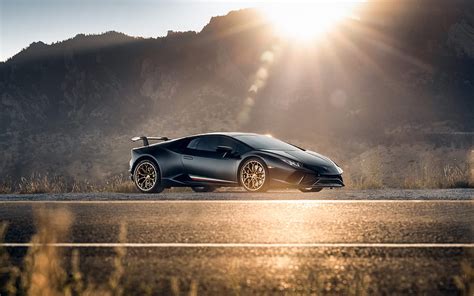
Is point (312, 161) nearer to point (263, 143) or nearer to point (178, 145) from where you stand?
point (263, 143)

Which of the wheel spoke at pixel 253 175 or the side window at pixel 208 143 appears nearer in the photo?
the wheel spoke at pixel 253 175

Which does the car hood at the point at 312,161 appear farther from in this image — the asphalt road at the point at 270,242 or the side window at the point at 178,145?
the asphalt road at the point at 270,242

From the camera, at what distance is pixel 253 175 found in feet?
48.8

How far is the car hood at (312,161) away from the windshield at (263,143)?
43 centimetres

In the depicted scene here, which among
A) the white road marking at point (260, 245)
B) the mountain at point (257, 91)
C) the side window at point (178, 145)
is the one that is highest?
the mountain at point (257, 91)

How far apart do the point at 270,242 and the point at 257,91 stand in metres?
56.7

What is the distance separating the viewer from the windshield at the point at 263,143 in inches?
613

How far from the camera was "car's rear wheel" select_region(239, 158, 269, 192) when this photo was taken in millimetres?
14703

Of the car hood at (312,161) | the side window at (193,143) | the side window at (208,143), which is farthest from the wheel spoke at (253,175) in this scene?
the side window at (193,143)

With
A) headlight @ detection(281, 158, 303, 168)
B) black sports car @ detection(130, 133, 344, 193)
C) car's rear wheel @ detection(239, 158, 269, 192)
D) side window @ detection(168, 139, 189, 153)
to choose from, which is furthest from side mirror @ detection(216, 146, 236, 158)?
headlight @ detection(281, 158, 303, 168)

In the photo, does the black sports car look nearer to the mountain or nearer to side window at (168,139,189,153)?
side window at (168,139,189,153)

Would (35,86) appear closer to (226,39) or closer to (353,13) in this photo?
(226,39)

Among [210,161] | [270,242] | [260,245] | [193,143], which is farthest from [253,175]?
[260,245]

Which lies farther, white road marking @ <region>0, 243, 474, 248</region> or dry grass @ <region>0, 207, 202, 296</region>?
white road marking @ <region>0, 243, 474, 248</region>
